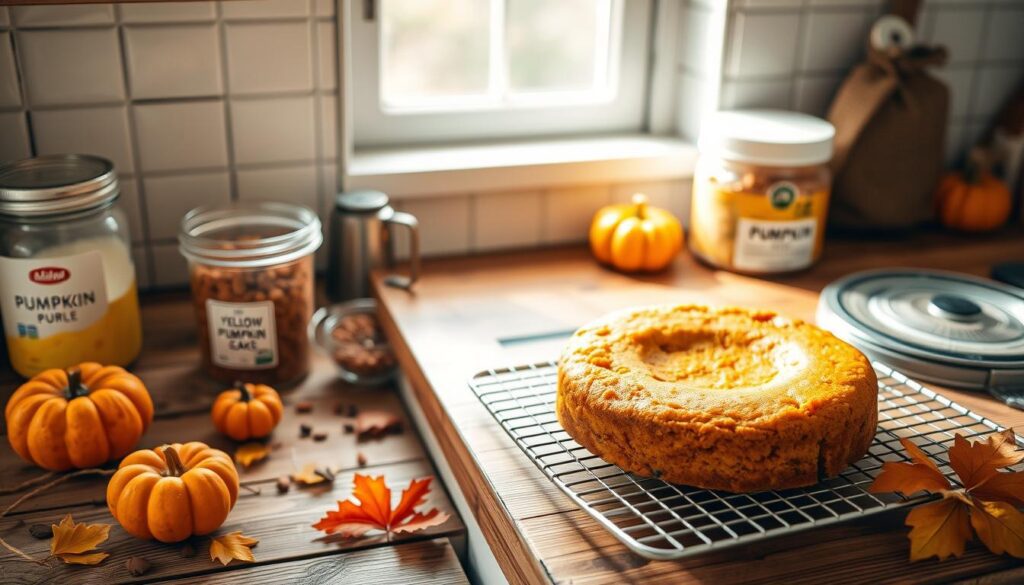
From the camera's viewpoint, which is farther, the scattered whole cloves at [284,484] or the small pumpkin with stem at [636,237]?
the small pumpkin with stem at [636,237]

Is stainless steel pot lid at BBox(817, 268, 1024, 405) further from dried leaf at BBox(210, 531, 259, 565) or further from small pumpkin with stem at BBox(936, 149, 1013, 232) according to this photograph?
dried leaf at BBox(210, 531, 259, 565)

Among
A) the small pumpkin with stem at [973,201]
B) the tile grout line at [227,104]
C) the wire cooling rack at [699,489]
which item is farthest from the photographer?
the small pumpkin with stem at [973,201]

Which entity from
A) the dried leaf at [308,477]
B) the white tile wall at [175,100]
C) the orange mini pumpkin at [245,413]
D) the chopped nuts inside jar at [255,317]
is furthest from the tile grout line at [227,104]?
the dried leaf at [308,477]

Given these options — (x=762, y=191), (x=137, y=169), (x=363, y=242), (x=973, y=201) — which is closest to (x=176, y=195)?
(x=137, y=169)

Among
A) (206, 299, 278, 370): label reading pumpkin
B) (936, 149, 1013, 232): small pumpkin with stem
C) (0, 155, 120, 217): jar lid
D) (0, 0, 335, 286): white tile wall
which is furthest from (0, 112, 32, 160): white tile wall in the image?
(936, 149, 1013, 232): small pumpkin with stem

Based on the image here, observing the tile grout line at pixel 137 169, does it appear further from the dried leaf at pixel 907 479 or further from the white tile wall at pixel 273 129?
the dried leaf at pixel 907 479

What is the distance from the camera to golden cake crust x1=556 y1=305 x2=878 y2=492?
83 centimetres

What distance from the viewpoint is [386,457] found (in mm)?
1113

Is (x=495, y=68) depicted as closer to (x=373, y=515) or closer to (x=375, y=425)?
(x=375, y=425)

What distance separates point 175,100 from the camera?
129 centimetres

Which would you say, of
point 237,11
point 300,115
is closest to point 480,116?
point 300,115

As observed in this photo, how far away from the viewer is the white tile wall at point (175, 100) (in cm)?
122

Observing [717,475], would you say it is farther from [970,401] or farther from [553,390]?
[970,401]

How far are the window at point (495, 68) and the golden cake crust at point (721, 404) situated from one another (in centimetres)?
62
